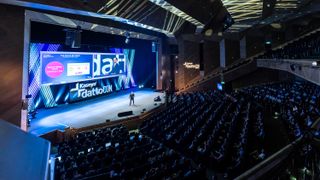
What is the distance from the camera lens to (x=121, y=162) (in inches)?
284

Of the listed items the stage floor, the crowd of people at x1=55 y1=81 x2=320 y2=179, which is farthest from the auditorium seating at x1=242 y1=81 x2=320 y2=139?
the stage floor

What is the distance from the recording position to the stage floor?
1295cm

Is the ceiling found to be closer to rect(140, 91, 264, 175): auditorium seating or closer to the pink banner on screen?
the pink banner on screen

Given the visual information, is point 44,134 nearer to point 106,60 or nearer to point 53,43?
point 53,43

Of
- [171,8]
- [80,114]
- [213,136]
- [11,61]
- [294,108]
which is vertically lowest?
[213,136]

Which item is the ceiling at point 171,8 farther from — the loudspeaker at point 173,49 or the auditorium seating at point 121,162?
the loudspeaker at point 173,49

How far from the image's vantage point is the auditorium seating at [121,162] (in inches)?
247

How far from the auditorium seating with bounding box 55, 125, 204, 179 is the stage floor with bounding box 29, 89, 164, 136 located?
3468 mm

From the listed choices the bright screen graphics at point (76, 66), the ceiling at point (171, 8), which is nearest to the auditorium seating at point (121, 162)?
the ceiling at point (171, 8)

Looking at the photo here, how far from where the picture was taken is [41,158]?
421cm

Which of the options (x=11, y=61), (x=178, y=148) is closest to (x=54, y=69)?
(x=11, y=61)

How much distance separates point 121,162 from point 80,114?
31.7 ft

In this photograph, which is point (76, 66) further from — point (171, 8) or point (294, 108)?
point (294, 108)

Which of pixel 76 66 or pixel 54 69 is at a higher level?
pixel 76 66
